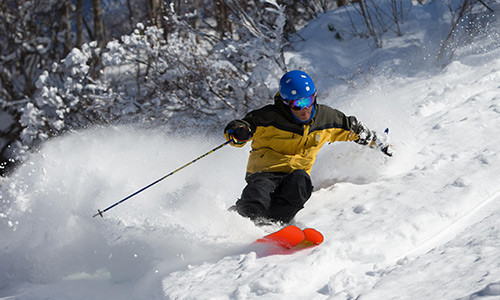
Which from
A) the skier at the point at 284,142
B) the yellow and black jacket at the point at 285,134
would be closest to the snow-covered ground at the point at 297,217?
the skier at the point at 284,142

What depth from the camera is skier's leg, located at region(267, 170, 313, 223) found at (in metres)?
3.82

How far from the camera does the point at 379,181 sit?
4367 mm

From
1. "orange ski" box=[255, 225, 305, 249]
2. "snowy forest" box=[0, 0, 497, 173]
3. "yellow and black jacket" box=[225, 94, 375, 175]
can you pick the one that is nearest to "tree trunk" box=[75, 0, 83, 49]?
"snowy forest" box=[0, 0, 497, 173]

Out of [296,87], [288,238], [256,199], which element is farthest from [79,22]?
[288,238]

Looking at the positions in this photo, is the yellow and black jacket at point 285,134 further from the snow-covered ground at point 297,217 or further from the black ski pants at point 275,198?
the snow-covered ground at point 297,217

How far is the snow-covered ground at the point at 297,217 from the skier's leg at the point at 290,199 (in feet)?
0.40

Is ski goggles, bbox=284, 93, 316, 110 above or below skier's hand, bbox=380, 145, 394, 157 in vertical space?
above

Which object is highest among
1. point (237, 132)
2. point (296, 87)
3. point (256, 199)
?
point (296, 87)

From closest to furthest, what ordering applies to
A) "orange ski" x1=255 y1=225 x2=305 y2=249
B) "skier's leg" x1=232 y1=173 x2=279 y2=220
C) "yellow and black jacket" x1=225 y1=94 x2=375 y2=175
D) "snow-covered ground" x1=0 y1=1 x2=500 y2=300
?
"snow-covered ground" x1=0 y1=1 x2=500 y2=300 → "orange ski" x1=255 y1=225 x2=305 y2=249 → "skier's leg" x1=232 y1=173 x2=279 y2=220 → "yellow and black jacket" x1=225 y1=94 x2=375 y2=175

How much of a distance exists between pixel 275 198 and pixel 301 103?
29.8 inches

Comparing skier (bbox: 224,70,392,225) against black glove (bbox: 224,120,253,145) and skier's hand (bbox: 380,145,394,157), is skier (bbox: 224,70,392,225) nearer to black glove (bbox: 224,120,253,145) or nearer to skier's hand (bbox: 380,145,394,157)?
black glove (bbox: 224,120,253,145)

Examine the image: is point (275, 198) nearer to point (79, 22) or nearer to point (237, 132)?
point (237, 132)

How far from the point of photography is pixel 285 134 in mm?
3969

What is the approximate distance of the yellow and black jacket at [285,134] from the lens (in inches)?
155
